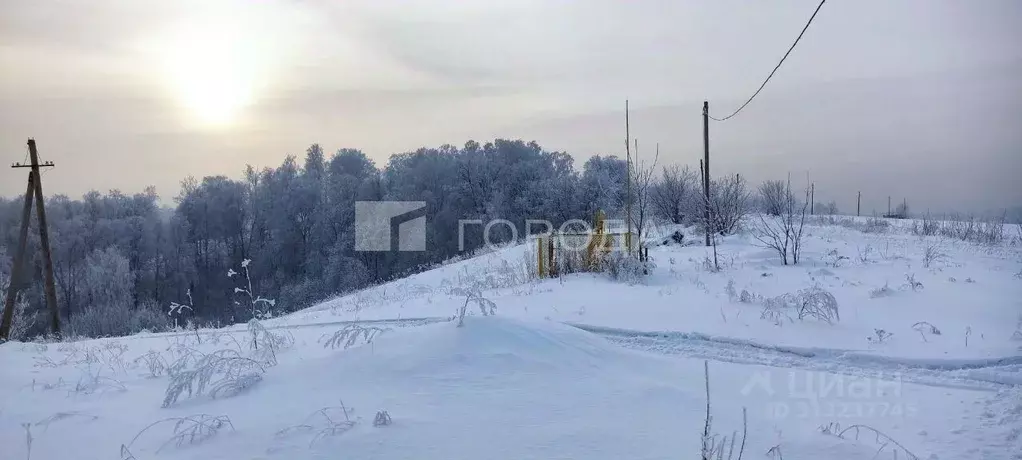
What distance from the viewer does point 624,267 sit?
1183cm

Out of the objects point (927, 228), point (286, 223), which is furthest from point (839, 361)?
point (286, 223)

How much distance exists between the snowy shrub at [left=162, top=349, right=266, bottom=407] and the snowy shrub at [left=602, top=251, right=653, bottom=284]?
7736mm

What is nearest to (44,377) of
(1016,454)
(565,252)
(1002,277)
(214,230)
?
(1016,454)

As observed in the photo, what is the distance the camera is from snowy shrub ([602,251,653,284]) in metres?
11.5

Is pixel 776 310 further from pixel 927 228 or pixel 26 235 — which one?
pixel 26 235

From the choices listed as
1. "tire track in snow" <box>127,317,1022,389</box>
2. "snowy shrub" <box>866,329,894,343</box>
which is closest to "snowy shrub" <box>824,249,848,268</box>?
"snowy shrub" <box>866,329,894,343</box>

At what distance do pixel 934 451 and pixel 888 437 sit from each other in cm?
28

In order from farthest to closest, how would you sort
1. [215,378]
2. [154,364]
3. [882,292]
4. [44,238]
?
[44,238]
[882,292]
[154,364]
[215,378]

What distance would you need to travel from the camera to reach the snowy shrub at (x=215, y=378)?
441cm

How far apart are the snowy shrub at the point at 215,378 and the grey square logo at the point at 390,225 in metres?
38.8

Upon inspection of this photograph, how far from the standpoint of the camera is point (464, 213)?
154 ft

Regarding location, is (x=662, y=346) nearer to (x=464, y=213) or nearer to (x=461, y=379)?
(x=461, y=379)

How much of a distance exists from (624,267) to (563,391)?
801 centimetres

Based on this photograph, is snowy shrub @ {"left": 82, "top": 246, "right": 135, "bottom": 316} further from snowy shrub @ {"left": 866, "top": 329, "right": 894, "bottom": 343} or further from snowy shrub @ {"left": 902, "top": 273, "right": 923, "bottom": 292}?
snowy shrub @ {"left": 866, "top": 329, "right": 894, "bottom": 343}
